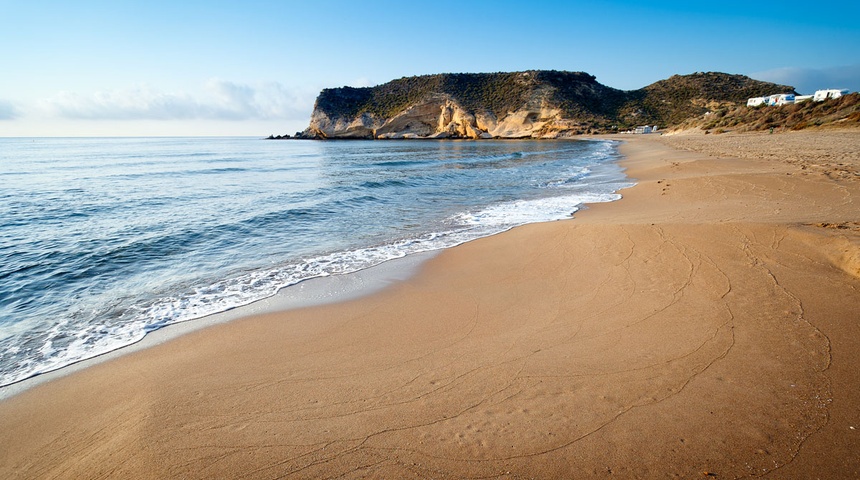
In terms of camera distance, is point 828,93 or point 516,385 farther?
point 828,93

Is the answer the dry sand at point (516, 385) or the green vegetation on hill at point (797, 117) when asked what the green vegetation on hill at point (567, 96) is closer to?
the green vegetation on hill at point (797, 117)

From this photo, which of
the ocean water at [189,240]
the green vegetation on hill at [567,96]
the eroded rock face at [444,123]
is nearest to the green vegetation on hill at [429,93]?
the green vegetation on hill at [567,96]

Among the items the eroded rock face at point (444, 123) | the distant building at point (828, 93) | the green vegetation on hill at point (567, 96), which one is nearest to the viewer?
the distant building at point (828, 93)

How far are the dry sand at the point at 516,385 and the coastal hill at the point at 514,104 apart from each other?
252 feet

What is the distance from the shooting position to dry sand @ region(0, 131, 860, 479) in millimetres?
2307

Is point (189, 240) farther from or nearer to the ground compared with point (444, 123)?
nearer to the ground

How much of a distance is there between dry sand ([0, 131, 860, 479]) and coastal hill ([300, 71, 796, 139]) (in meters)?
76.7

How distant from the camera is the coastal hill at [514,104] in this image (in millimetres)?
75375

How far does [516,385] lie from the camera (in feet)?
9.87

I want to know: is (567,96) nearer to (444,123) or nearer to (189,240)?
(444,123)

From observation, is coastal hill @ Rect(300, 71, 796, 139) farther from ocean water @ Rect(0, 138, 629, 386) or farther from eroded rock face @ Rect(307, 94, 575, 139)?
ocean water @ Rect(0, 138, 629, 386)

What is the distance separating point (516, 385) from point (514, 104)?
88.9 m

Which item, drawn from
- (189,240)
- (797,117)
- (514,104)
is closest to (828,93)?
(797,117)

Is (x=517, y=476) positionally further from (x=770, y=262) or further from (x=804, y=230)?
(x=804, y=230)
